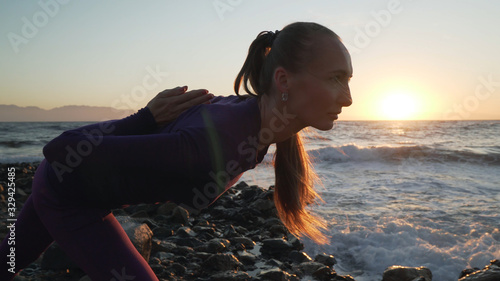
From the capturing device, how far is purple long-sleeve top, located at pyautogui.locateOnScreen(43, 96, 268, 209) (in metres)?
1.33

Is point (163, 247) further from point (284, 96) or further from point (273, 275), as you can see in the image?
point (284, 96)

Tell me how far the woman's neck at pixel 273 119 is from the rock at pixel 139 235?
7.68 feet

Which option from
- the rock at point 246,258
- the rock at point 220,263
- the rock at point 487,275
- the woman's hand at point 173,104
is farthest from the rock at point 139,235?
the rock at point 487,275

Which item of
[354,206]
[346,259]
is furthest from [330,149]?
[346,259]

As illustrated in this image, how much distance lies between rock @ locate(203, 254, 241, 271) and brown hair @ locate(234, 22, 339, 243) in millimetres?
1493

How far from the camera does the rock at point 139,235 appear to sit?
3588mm

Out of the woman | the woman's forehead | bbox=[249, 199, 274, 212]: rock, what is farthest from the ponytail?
bbox=[249, 199, 274, 212]: rock

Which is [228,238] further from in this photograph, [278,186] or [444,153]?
[444,153]

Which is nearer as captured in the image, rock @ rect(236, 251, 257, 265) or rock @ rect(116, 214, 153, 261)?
rock @ rect(116, 214, 153, 261)

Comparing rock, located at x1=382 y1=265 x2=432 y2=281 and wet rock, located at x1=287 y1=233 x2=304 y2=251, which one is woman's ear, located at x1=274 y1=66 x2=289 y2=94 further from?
wet rock, located at x1=287 y1=233 x2=304 y2=251

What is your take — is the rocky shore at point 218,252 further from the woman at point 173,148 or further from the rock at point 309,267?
the woman at point 173,148

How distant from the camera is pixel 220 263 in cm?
395

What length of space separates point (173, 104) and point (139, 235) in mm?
2334

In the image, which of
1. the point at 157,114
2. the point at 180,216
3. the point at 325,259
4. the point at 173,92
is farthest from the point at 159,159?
the point at 180,216
